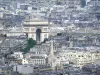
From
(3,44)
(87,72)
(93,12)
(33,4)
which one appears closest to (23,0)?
(33,4)

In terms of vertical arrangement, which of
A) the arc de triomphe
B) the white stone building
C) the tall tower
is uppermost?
the tall tower

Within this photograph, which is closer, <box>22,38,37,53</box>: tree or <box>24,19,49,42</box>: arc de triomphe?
<box>22,38,37,53</box>: tree

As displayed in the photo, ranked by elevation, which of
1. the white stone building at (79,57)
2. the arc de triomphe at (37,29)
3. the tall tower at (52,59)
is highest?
the tall tower at (52,59)

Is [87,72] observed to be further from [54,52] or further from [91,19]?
[91,19]

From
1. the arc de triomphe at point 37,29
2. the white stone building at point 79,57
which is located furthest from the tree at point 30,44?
the arc de triomphe at point 37,29

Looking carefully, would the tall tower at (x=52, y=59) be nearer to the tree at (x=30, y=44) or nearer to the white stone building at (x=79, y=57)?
the white stone building at (x=79, y=57)

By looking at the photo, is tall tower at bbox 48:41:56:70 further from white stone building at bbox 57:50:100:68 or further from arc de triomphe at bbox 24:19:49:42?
arc de triomphe at bbox 24:19:49:42

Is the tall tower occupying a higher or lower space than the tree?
higher

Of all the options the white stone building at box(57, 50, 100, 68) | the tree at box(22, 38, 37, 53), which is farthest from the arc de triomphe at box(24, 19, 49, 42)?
the white stone building at box(57, 50, 100, 68)

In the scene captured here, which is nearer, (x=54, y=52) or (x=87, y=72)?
(x=87, y=72)

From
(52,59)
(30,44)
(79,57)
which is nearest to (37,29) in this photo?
(30,44)

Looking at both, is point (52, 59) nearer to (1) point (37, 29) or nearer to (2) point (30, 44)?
(2) point (30, 44)
